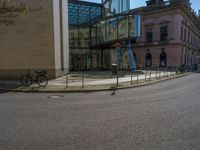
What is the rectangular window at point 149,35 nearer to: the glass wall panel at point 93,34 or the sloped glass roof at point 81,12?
the sloped glass roof at point 81,12

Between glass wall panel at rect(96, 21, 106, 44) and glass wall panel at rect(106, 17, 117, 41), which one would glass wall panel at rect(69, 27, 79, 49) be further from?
glass wall panel at rect(106, 17, 117, 41)

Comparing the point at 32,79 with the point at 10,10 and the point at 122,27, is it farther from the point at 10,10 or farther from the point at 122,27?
the point at 122,27

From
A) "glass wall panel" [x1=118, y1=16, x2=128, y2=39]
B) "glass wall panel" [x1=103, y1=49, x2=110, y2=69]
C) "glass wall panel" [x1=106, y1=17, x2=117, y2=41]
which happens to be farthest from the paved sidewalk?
"glass wall panel" [x1=103, y1=49, x2=110, y2=69]

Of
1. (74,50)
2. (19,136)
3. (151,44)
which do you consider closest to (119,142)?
(19,136)

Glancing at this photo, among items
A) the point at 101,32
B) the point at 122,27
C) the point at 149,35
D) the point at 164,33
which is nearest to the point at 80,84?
the point at 122,27

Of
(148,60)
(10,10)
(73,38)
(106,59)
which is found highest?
(73,38)

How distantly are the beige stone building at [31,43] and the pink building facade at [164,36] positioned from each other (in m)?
32.9

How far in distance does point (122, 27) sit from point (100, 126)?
2463 cm

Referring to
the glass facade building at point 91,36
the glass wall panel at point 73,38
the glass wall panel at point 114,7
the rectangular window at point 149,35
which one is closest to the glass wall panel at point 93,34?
the glass facade building at point 91,36

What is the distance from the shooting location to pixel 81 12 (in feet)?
115

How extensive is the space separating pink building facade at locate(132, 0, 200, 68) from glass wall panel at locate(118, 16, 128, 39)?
19945mm

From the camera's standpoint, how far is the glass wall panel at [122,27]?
1097 inches

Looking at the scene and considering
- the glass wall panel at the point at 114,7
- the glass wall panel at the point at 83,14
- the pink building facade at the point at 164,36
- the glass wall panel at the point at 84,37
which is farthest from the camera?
the pink building facade at the point at 164,36

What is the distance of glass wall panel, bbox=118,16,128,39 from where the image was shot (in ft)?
91.5
